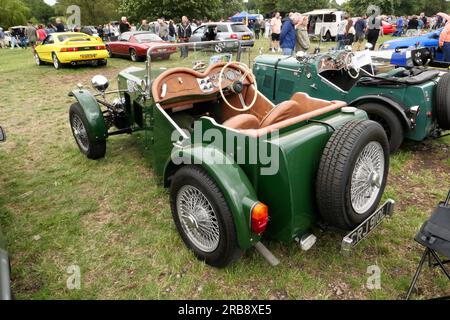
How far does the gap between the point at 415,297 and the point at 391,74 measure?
3.58 meters

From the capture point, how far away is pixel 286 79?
5.78 m

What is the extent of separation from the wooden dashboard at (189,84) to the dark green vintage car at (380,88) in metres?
2.01

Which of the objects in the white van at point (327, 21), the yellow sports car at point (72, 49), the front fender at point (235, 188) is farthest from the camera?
the white van at point (327, 21)

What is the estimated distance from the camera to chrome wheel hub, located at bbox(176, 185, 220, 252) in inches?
99.2

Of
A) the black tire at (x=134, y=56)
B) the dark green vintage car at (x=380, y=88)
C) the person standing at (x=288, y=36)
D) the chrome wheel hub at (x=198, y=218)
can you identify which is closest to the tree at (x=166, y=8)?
the black tire at (x=134, y=56)

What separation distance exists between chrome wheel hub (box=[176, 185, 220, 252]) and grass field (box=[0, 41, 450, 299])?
0.64 ft

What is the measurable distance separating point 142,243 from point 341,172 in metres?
1.89

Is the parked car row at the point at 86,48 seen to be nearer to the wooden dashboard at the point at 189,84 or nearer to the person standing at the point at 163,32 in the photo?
the person standing at the point at 163,32

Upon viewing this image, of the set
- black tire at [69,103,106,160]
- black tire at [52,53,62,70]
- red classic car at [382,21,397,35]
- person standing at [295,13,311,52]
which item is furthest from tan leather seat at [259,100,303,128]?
red classic car at [382,21,397,35]

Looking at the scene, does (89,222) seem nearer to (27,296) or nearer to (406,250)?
(27,296)

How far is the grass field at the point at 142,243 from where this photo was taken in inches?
101

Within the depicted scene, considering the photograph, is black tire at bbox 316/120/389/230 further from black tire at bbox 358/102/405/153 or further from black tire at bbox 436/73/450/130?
black tire at bbox 436/73/450/130

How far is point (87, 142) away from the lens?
4629mm
